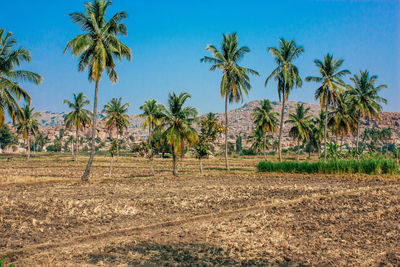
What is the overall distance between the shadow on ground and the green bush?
24772 millimetres

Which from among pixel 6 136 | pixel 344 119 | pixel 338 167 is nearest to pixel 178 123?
pixel 338 167

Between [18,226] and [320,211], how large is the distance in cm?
1122

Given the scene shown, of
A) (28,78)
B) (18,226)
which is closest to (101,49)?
(28,78)

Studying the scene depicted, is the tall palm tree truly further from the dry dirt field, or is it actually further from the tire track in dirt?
the tire track in dirt

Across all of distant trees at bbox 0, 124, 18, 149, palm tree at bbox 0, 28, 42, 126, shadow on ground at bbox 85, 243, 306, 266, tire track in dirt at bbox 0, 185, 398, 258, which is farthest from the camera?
distant trees at bbox 0, 124, 18, 149

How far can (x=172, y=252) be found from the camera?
7859mm

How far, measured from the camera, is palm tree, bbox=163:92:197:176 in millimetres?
29266

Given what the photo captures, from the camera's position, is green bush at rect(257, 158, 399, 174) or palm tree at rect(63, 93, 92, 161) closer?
green bush at rect(257, 158, 399, 174)

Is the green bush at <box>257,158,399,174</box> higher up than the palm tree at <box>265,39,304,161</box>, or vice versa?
the palm tree at <box>265,39,304,161</box>

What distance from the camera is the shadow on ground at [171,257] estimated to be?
7090 mm

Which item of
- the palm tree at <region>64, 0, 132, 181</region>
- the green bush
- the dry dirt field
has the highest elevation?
the palm tree at <region>64, 0, 132, 181</region>

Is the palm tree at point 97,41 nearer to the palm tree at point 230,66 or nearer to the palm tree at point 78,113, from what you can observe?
the palm tree at point 230,66

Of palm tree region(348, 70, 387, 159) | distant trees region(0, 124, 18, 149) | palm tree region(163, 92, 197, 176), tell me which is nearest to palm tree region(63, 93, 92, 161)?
palm tree region(163, 92, 197, 176)

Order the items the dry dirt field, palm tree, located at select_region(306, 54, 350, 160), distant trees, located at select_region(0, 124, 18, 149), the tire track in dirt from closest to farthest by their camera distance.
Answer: the dry dirt field
the tire track in dirt
palm tree, located at select_region(306, 54, 350, 160)
distant trees, located at select_region(0, 124, 18, 149)
